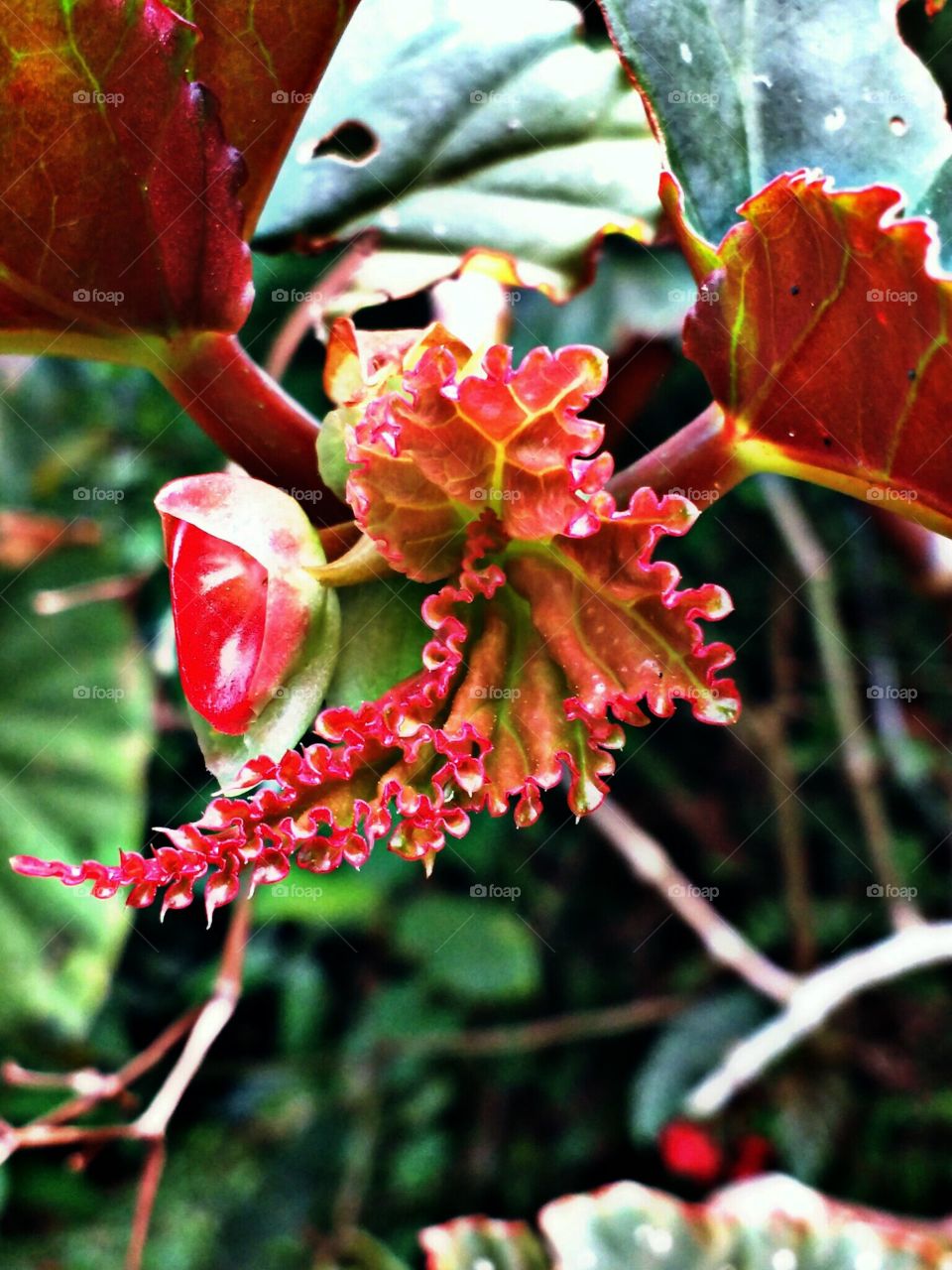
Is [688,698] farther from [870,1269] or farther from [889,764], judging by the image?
[889,764]

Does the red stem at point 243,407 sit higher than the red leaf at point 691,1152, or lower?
higher

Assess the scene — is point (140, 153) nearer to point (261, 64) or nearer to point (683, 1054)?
point (261, 64)

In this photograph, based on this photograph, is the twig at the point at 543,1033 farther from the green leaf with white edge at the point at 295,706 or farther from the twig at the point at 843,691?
the green leaf with white edge at the point at 295,706

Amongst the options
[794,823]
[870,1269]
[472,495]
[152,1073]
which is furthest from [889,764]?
[472,495]

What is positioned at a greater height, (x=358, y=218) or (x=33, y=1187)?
(x=358, y=218)

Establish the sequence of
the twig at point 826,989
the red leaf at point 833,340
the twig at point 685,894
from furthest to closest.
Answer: the twig at point 685,894 < the twig at point 826,989 < the red leaf at point 833,340

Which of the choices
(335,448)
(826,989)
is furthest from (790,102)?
A: (826,989)

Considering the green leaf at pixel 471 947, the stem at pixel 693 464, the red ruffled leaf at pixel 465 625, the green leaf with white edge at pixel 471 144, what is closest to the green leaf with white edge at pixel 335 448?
the red ruffled leaf at pixel 465 625
